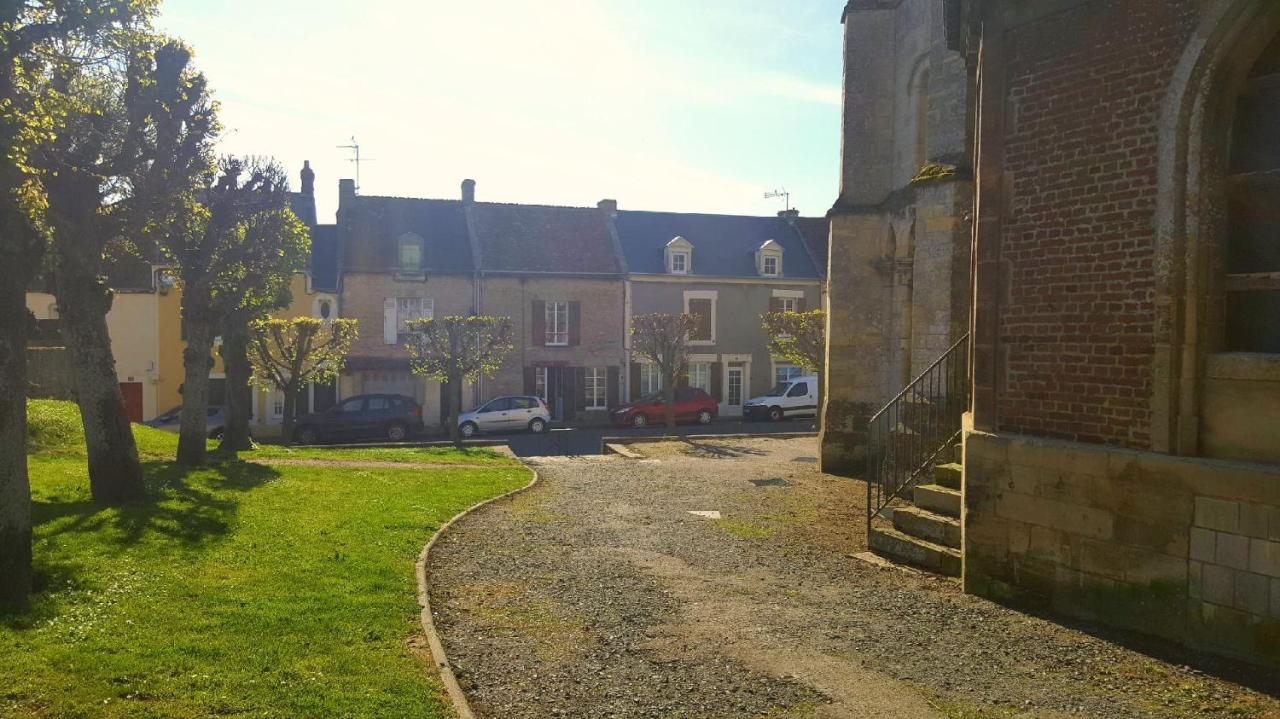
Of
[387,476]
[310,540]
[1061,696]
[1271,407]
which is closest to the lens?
[1061,696]

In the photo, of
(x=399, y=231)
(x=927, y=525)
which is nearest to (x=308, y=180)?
(x=399, y=231)

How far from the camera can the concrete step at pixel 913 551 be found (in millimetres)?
7516

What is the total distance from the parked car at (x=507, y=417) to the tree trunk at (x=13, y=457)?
19039 millimetres

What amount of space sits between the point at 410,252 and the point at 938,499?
2439 centimetres

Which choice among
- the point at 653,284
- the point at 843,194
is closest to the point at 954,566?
the point at 843,194

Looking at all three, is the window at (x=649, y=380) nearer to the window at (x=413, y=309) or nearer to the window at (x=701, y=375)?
the window at (x=701, y=375)

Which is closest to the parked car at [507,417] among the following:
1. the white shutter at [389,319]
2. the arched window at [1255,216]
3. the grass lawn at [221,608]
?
the white shutter at [389,319]

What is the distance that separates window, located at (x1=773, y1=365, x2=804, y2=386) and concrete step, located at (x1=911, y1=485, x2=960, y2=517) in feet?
80.7

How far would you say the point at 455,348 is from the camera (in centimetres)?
2169

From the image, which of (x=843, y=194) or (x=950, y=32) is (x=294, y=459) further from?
(x=950, y=32)

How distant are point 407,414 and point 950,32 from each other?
18.8 meters

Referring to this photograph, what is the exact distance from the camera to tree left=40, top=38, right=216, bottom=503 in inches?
368

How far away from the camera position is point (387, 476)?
13250 millimetres

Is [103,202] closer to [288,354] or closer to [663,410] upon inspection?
[288,354]
